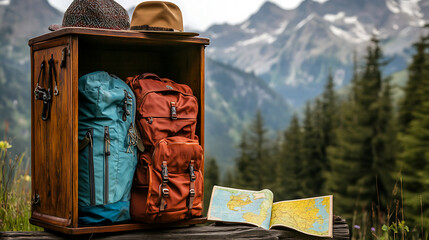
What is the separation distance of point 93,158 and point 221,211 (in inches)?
39.0

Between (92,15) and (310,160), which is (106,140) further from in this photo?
(310,160)

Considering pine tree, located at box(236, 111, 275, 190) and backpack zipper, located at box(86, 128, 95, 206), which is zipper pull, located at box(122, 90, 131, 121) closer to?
backpack zipper, located at box(86, 128, 95, 206)

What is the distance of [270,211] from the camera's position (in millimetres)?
3426

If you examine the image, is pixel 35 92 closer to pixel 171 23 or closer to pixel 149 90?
pixel 149 90

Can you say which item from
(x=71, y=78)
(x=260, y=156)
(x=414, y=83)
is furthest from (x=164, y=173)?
(x=260, y=156)

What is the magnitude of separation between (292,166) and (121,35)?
125 feet

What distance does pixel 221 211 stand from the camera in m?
3.35

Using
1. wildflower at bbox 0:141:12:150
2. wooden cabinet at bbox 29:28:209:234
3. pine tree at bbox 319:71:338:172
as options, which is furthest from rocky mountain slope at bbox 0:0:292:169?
wooden cabinet at bbox 29:28:209:234

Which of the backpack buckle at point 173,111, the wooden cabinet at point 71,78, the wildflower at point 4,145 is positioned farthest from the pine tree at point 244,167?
the backpack buckle at point 173,111

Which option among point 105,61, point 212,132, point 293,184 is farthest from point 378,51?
point 212,132

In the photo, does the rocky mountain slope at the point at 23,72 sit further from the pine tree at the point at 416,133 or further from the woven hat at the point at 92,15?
the woven hat at the point at 92,15

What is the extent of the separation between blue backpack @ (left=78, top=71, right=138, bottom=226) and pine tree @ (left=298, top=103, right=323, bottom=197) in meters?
36.8

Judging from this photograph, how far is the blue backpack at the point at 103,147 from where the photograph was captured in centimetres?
288

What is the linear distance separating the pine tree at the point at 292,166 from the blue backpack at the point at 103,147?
37.6 meters
